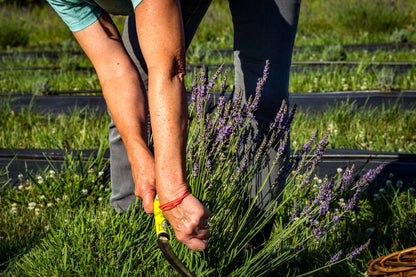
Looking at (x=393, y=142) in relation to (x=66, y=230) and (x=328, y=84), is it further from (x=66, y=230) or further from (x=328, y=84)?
(x=66, y=230)

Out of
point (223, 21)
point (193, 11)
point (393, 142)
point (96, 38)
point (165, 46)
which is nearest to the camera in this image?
point (165, 46)

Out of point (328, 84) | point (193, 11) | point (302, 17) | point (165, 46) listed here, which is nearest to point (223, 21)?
point (302, 17)

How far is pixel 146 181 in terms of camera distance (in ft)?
5.22

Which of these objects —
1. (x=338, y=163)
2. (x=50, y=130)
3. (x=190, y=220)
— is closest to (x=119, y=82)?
(x=190, y=220)

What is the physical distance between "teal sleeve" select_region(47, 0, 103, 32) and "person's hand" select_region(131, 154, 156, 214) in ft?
1.70

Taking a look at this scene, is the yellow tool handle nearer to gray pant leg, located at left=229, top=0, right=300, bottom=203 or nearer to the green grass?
gray pant leg, located at left=229, top=0, right=300, bottom=203

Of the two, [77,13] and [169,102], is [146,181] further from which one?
[77,13]

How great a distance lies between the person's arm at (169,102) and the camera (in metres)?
1.35

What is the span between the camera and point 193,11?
6.95 feet

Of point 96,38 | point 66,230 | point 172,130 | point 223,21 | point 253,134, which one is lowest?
point 223,21

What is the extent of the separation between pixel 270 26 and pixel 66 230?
1.16 m

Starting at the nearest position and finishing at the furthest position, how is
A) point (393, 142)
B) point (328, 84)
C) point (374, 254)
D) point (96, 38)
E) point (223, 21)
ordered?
point (96, 38), point (374, 254), point (393, 142), point (328, 84), point (223, 21)

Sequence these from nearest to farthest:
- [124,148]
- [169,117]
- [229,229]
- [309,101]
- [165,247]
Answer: [169,117], [165,247], [229,229], [124,148], [309,101]

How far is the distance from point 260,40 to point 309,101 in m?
2.96
